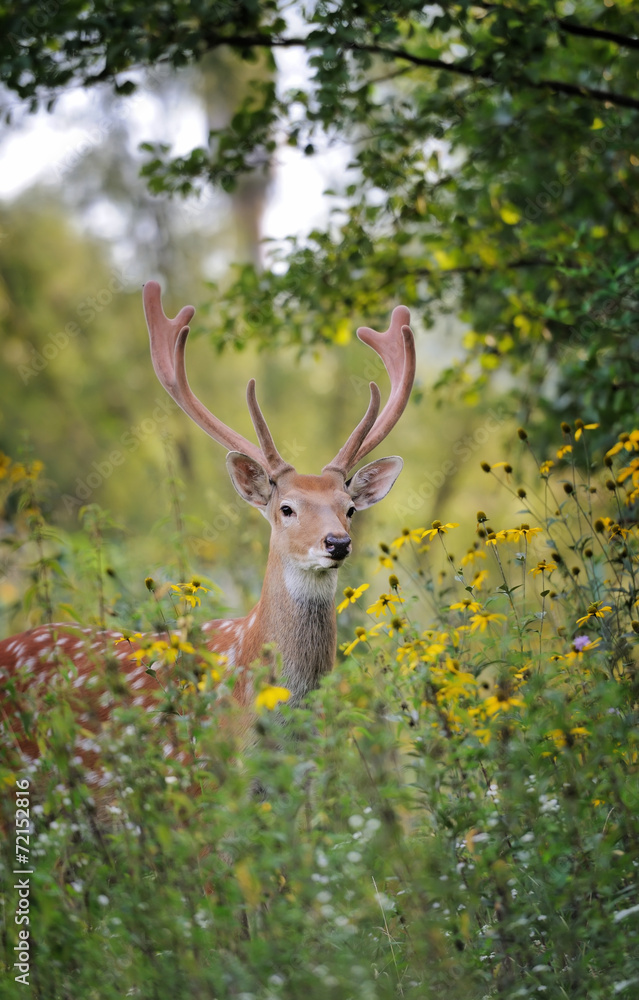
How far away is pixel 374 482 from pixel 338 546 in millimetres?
1001

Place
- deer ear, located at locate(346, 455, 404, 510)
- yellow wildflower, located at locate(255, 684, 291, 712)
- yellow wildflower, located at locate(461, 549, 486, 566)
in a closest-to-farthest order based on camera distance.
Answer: yellow wildflower, located at locate(255, 684, 291, 712) → yellow wildflower, located at locate(461, 549, 486, 566) → deer ear, located at locate(346, 455, 404, 510)

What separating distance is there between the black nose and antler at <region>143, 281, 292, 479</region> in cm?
65

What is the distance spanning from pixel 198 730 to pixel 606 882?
1189mm

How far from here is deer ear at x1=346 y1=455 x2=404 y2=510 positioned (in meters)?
5.11

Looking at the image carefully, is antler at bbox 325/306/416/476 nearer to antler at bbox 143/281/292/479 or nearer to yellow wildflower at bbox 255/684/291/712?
Result: antler at bbox 143/281/292/479

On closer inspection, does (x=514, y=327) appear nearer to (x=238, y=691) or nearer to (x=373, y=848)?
(x=238, y=691)

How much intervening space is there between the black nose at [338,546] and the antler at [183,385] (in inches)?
25.8

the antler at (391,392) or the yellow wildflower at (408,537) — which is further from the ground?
the antler at (391,392)

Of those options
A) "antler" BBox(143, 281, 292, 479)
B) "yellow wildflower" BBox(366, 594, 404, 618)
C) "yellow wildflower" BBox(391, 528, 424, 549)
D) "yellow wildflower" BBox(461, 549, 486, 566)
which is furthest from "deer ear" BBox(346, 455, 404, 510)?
"yellow wildflower" BBox(366, 594, 404, 618)

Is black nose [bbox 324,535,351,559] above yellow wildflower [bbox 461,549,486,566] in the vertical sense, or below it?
above

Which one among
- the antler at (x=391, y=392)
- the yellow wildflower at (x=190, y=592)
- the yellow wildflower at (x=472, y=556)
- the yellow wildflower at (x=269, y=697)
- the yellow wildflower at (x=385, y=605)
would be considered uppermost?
the antler at (x=391, y=392)

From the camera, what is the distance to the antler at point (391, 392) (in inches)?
191

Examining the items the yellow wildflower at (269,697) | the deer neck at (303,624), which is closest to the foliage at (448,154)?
the deer neck at (303,624)

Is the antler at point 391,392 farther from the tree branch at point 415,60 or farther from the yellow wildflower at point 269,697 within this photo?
the yellow wildflower at point 269,697
